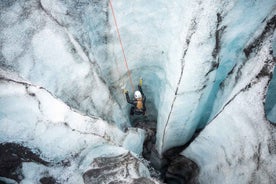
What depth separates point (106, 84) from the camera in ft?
9.39

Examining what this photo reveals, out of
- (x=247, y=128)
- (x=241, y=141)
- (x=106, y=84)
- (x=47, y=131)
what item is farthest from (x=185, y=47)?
(x=47, y=131)

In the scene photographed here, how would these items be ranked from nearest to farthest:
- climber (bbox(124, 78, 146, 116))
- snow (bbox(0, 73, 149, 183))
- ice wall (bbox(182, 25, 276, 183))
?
ice wall (bbox(182, 25, 276, 183)) → snow (bbox(0, 73, 149, 183)) → climber (bbox(124, 78, 146, 116))

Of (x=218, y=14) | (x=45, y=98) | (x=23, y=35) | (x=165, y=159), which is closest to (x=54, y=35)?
(x=23, y=35)

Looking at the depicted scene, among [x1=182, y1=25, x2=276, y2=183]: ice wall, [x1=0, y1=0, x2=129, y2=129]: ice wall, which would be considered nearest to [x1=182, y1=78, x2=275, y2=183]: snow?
[x1=182, y1=25, x2=276, y2=183]: ice wall

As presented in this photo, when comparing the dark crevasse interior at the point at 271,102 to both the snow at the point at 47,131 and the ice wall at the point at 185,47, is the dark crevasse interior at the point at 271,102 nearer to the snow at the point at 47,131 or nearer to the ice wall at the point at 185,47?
the ice wall at the point at 185,47

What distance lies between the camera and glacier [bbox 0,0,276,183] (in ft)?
6.25

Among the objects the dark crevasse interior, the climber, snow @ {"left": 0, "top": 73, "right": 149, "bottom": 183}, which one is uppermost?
the dark crevasse interior

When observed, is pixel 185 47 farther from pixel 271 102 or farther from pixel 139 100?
pixel 139 100

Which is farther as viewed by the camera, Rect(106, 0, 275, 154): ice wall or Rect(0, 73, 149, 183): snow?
Rect(0, 73, 149, 183): snow

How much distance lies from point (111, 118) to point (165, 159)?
3.85ft

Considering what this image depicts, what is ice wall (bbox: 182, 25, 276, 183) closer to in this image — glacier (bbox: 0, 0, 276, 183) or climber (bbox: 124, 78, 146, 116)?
glacier (bbox: 0, 0, 276, 183)

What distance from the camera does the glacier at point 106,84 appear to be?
1906 millimetres

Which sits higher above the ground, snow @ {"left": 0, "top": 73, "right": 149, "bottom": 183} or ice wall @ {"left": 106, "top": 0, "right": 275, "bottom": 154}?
ice wall @ {"left": 106, "top": 0, "right": 275, "bottom": 154}

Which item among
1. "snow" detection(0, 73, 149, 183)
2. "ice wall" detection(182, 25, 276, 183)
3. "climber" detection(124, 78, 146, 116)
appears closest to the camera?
"ice wall" detection(182, 25, 276, 183)
